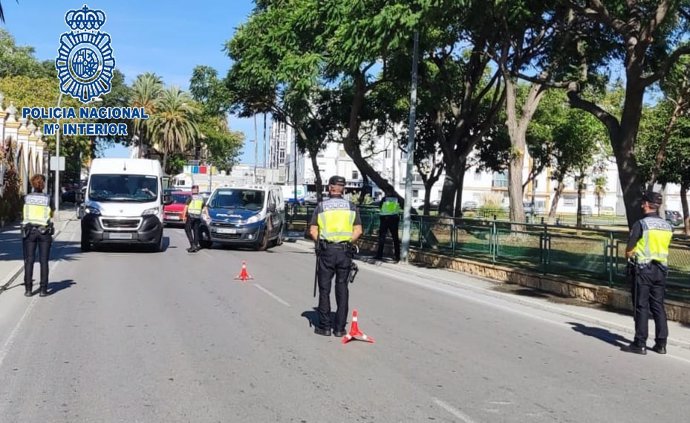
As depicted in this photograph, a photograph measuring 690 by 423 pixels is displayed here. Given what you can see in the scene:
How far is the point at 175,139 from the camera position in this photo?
2635 inches

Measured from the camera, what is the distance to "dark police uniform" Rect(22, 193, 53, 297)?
1133 cm

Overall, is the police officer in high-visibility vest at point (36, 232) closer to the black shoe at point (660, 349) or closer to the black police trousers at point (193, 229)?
the black police trousers at point (193, 229)

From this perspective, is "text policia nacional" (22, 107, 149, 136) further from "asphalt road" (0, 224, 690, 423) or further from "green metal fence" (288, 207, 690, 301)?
"asphalt road" (0, 224, 690, 423)

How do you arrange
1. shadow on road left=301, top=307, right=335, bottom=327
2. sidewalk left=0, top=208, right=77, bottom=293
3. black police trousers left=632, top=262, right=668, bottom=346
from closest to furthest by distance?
black police trousers left=632, top=262, right=668, bottom=346
shadow on road left=301, top=307, right=335, bottom=327
sidewalk left=0, top=208, right=77, bottom=293

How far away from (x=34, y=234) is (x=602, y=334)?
8726 mm

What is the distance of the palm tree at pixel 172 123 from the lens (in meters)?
66.1

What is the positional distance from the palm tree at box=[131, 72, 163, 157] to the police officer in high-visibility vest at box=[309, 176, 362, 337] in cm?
5994

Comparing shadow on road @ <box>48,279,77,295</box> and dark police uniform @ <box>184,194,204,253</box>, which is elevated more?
dark police uniform @ <box>184,194,204,253</box>

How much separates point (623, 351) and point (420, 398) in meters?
3.77

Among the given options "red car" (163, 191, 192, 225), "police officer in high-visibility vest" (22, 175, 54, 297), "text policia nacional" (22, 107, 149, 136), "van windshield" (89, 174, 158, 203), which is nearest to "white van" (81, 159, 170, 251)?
"van windshield" (89, 174, 158, 203)

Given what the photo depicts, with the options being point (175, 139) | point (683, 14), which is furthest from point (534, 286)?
point (175, 139)

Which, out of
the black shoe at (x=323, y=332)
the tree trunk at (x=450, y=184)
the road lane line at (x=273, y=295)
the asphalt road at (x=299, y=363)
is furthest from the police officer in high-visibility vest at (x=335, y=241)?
the tree trunk at (x=450, y=184)

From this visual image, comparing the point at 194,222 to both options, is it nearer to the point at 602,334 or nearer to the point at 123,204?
the point at 123,204

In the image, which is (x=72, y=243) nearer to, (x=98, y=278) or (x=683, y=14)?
(x=98, y=278)
